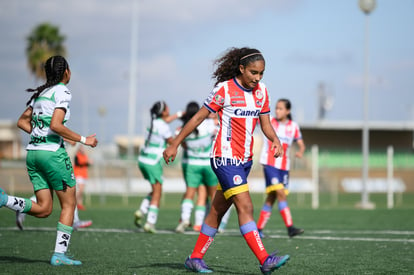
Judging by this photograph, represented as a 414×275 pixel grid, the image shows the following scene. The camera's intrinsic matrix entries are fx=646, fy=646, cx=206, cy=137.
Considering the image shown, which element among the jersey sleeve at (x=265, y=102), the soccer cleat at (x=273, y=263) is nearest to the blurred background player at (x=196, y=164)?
the jersey sleeve at (x=265, y=102)

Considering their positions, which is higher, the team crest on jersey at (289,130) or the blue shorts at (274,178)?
the team crest on jersey at (289,130)

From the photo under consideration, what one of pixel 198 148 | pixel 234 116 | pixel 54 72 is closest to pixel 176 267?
pixel 234 116

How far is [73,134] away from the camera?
692cm

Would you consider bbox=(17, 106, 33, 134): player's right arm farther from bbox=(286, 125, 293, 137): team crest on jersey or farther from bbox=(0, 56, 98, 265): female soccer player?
bbox=(286, 125, 293, 137): team crest on jersey

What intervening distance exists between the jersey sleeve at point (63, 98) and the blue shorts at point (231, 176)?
5.85ft

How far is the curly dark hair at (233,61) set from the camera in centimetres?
661

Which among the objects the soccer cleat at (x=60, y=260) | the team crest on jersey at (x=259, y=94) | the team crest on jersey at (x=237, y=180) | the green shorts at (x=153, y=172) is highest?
the team crest on jersey at (x=259, y=94)

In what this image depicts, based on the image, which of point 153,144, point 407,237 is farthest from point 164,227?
point 407,237

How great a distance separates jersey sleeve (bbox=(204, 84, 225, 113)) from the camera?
6.57 metres

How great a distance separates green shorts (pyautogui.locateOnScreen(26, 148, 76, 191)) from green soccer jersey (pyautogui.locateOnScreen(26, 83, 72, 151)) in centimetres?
8

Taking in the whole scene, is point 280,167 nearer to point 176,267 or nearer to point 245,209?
point 176,267

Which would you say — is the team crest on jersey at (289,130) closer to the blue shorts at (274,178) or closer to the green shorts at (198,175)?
the blue shorts at (274,178)

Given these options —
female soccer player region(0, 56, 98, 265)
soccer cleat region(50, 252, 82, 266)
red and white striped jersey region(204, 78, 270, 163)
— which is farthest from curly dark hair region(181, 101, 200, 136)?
red and white striped jersey region(204, 78, 270, 163)

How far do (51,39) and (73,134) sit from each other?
4926 centimetres
